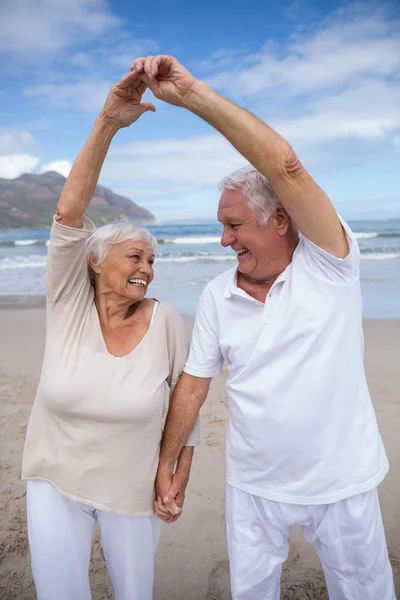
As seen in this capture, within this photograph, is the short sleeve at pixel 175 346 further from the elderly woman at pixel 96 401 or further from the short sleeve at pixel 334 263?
the short sleeve at pixel 334 263

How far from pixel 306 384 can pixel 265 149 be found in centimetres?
81

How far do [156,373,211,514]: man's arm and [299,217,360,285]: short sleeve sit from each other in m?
0.66

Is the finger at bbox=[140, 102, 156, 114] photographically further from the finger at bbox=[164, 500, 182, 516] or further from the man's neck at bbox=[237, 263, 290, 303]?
the finger at bbox=[164, 500, 182, 516]

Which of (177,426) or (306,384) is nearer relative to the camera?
A: (306,384)

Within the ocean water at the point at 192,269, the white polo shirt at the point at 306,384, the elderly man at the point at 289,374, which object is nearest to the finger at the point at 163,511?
the elderly man at the point at 289,374

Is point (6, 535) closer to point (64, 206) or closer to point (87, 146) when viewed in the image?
point (64, 206)

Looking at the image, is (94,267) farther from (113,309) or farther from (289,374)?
(289,374)

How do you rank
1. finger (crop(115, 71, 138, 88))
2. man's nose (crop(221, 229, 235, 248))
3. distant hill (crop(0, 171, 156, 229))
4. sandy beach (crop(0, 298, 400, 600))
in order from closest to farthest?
1. finger (crop(115, 71, 138, 88))
2. man's nose (crop(221, 229, 235, 248))
3. sandy beach (crop(0, 298, 400, 600))
4. distant hill (crop(0, 171, 156, 229))

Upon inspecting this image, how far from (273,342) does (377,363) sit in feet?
15.3

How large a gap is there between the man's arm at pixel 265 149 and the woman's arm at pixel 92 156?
22cm

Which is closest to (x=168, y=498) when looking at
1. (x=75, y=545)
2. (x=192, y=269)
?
(x=75, y=545)

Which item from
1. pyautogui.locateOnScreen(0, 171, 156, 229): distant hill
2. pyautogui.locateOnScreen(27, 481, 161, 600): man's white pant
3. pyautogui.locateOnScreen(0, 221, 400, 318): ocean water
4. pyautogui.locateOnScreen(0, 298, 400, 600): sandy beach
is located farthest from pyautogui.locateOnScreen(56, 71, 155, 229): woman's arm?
pyautogui.locateOnScreen(0, 171, 156, 229): distant hill

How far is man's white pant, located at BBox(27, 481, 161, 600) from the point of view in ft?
7.41

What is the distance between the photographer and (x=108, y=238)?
2.38 m
